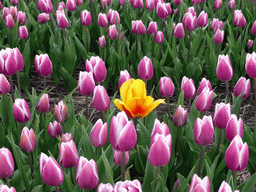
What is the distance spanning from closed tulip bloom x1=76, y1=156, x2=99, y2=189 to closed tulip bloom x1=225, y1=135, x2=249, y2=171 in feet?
1.40

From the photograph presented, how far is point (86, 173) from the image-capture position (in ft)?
3.22

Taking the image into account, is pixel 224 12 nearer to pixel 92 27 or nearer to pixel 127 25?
pixel 127 25

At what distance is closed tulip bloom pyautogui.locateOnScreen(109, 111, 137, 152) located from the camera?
0.96 metres

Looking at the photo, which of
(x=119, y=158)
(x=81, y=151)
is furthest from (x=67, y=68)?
(x=119, y=158)

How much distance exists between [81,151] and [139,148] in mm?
254

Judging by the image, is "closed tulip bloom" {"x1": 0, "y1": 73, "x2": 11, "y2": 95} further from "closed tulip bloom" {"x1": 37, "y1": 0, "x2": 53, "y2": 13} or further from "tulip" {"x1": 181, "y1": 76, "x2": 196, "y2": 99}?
"closed tulip bloom" {"x1": 37, "y1": 0, "x2": 53, "y2": 13}

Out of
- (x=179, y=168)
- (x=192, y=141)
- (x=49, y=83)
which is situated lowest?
(x=49, y=83)

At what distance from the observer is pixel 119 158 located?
1.16 m

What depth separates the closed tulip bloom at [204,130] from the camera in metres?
1.15

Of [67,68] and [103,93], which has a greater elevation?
[103,93]

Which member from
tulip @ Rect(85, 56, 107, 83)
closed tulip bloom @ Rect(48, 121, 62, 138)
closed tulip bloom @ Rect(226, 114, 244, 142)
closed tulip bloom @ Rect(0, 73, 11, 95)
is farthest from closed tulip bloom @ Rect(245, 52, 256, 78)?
closed tulip bloom @ Rect(0, 73, 11, 95)

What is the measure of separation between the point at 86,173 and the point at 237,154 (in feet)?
1.55

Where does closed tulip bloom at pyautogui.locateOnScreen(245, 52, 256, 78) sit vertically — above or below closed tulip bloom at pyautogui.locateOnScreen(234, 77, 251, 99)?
above

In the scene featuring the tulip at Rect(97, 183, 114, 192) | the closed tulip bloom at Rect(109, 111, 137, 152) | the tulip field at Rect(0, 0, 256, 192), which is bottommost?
the tulip field at Rect(0, 0, 256, 192)
